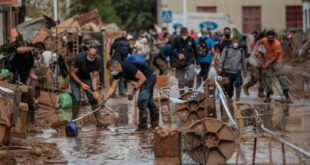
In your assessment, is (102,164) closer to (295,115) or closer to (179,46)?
(295,115)

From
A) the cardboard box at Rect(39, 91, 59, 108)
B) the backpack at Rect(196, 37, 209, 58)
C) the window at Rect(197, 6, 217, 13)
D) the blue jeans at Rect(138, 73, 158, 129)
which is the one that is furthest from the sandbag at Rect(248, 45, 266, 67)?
the window at Rect(197, 6, 217, 13)

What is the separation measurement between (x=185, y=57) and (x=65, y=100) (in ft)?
9.82

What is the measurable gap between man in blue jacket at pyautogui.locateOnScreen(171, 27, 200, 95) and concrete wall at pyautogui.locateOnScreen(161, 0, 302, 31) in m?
43.0

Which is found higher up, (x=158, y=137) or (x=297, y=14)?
(x=297, y=14)

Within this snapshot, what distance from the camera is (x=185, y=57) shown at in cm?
2077

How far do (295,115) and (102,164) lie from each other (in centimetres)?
682

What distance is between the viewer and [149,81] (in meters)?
15.4

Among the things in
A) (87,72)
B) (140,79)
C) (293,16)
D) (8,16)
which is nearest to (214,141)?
(140,79)

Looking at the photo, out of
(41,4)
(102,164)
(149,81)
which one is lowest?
(102,164)

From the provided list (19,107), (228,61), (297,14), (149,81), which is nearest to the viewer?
(19,107)

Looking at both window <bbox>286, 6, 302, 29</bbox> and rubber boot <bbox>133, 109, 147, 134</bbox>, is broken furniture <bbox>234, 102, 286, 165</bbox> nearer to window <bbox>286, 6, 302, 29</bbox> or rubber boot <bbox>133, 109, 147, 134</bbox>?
rubber boot <bbox>133, 109, 147, 134</bbox>

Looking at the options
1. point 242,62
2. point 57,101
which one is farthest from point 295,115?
point 57,101

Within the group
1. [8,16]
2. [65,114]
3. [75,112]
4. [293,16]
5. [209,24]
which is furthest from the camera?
[293,16]

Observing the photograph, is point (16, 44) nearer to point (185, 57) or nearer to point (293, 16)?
point (185, 57)
